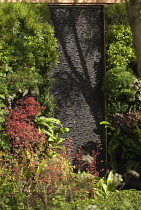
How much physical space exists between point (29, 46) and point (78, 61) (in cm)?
A: 123

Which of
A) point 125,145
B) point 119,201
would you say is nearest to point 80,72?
point 125,145

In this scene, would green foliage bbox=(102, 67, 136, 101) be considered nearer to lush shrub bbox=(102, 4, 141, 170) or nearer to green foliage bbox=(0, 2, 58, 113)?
lush shrub bbox=(102, 4, 141, 170)

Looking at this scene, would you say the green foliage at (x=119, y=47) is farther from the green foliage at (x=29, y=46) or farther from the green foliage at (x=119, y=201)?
the green foliage at (x=119, y=201)

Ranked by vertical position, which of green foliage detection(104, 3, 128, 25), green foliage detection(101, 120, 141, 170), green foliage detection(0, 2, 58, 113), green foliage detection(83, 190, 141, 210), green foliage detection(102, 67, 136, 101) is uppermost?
green foliage detection(104, 3, 128, 25)

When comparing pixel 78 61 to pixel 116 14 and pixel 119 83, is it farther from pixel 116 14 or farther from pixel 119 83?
pixel 116 14

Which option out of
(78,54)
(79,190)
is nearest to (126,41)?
(78,54)

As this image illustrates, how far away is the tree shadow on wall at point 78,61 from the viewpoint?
8594 millimetres

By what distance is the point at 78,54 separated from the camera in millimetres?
8742

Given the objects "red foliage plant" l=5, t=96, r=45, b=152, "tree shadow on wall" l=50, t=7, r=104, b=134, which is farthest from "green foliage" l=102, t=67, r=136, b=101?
"red foliage plant" l=5, t=96, r=45, b=152

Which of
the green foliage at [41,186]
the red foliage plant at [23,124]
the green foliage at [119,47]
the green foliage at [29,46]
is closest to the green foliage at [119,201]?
the green foliage at [41,186]

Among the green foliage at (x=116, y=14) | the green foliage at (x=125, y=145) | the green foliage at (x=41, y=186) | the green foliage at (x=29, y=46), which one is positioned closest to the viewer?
the green foliage at (x=41, y=186)

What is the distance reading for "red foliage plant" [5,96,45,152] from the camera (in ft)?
24.0

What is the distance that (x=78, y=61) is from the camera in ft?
28.6

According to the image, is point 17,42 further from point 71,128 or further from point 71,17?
point 71,128
